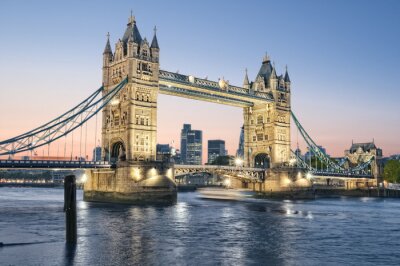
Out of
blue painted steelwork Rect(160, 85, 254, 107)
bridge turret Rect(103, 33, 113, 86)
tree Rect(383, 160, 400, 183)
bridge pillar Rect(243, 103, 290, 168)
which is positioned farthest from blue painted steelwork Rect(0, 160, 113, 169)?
tree Rect(383, 160, 400, 183)

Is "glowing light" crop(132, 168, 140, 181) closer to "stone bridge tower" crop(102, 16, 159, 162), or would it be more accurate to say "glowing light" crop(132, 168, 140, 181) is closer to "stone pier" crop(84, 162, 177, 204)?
"stone pier" crop(84, 162, 177, 204)

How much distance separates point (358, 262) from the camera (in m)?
22.1

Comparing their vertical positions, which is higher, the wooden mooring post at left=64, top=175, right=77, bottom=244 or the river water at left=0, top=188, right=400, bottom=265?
the wooden mooring post at left=64, top=175, right=77, bottom=244

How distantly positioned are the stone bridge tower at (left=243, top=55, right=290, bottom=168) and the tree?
2044 inches

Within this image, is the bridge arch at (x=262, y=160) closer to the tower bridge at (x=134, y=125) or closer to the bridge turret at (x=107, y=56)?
the tower bridge at (x=134, y=125)

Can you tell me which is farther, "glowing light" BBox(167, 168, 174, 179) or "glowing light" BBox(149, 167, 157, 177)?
"glowing light" BBox(167, 168, 174, 179)

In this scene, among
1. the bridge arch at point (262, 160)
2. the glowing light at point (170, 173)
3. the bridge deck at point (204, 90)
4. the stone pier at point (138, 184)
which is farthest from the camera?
the bridge arch at point (262, 160)

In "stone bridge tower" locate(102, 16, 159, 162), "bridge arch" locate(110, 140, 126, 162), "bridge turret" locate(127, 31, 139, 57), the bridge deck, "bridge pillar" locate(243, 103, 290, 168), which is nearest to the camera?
"stone bridge tower" locate(102, 16, 159, 162)

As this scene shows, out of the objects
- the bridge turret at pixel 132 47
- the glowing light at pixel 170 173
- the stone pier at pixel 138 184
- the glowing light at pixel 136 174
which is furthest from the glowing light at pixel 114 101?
the glowing light at pixel 170 173

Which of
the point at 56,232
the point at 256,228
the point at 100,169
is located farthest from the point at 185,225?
the point at 100,169

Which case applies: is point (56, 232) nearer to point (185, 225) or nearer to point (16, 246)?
point (16, 246)

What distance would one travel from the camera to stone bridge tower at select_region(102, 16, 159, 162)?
60.6m

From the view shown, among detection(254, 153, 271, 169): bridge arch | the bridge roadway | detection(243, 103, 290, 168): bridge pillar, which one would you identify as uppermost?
detection(243, 103, 290, 168): bridge pillar

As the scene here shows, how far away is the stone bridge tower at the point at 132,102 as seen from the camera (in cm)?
6062
